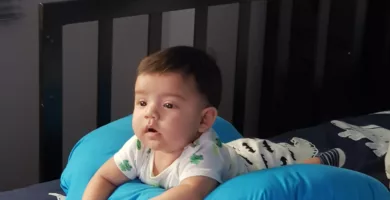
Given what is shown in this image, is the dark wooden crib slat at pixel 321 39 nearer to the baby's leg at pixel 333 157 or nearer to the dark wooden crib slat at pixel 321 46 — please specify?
the dark wooden crib slat at pixel 321 46

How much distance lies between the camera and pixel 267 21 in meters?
2.31

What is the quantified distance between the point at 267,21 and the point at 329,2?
0.63 feet

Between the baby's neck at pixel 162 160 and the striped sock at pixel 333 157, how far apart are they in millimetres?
434

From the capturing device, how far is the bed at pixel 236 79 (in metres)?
1.60

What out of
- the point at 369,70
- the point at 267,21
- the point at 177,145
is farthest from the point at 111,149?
the point at 369,70

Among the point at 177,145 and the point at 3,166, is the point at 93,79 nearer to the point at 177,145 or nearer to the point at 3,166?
the point at 3,166

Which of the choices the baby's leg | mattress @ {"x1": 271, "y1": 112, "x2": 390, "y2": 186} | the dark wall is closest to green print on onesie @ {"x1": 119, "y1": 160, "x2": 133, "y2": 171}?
the baby's leg

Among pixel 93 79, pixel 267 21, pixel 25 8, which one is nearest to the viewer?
pixel 25 8

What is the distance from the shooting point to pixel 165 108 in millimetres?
1235

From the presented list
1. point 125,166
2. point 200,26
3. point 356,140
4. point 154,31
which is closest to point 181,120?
point 125,166

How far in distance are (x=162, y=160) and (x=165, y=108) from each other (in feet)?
0.37

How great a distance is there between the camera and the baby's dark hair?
48.4 inches

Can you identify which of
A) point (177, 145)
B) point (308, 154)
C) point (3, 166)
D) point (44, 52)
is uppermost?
point (44, 52)

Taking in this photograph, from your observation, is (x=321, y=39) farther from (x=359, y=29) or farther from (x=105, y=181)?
(x=105, y=181)
